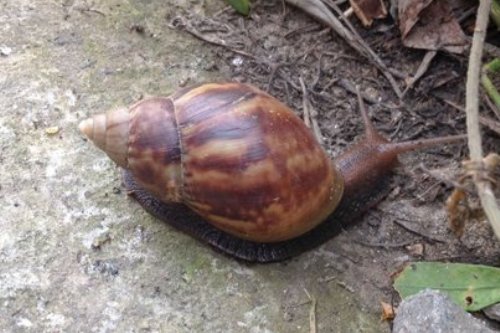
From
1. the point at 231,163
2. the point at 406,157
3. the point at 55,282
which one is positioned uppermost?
the point at 231,163

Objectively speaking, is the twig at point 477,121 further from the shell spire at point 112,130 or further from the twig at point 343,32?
the shell spire at point 112,130

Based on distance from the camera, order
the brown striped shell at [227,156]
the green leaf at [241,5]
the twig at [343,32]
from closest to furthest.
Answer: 1. the brown striped shell at [227,156]
2. the twig at [343,32]
3. the green leaf at [241,5]

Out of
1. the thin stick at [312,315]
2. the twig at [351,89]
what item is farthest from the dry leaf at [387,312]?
the twig at [351,89]

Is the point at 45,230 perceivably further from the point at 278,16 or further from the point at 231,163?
the point at 278,16

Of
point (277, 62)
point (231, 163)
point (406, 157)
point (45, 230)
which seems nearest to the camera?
point (231, 163)

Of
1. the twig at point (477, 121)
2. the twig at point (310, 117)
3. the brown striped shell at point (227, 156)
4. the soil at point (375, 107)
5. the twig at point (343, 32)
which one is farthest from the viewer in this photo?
the twig at point (343, 32)

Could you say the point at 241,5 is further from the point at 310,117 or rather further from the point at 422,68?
the point at 422,68

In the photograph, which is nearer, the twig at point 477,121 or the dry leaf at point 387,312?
the twig at point 477,121

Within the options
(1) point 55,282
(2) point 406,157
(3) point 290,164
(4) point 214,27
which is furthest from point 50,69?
(2) point 406,157

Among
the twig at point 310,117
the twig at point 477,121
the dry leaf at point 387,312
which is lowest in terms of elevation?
the dry leaf at point 387,312
